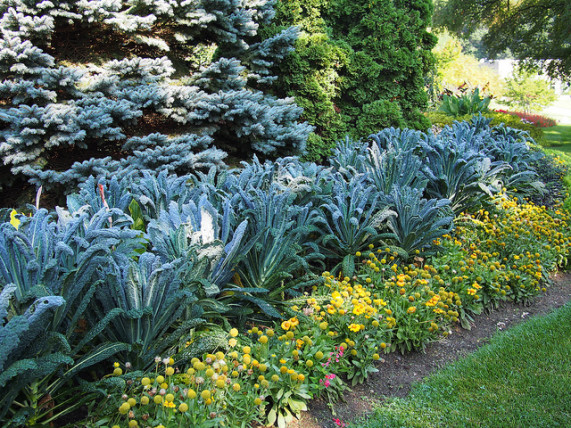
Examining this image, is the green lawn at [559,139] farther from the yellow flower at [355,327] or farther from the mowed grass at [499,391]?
the yellow flower at [355,327]

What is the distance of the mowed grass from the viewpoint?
244 centimetres

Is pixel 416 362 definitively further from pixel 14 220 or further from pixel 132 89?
pixel 132 89

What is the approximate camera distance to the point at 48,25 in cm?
382

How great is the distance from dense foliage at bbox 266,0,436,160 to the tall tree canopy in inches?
461

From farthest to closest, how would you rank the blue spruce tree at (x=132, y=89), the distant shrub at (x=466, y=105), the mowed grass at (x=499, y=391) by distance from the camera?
the distant shrub at (x=466, y=105) → the blue spruce tree at (x=132, y=89) → the mowed grass at (x=499, y=391)

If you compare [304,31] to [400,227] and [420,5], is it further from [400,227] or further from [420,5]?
[400,227]

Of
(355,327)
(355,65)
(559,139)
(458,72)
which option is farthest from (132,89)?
(458,72)

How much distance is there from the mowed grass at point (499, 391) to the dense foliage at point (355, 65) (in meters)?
3.38

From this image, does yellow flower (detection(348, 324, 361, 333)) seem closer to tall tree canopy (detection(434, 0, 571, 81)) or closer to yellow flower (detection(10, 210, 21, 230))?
yellow flower (detection(10, 210, 21, 230))

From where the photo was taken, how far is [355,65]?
19.3ft

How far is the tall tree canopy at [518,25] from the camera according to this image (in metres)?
15.4

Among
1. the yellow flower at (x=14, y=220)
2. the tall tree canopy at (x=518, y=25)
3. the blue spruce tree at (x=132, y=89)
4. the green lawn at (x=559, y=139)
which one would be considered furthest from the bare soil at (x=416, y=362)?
the tall tree canopy at (x=518, y=25)

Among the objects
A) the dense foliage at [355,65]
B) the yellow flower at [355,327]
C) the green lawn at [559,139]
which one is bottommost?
the green lawn at [559,139]

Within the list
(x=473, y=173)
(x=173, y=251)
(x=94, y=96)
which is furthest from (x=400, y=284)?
(x=94, y=96)
